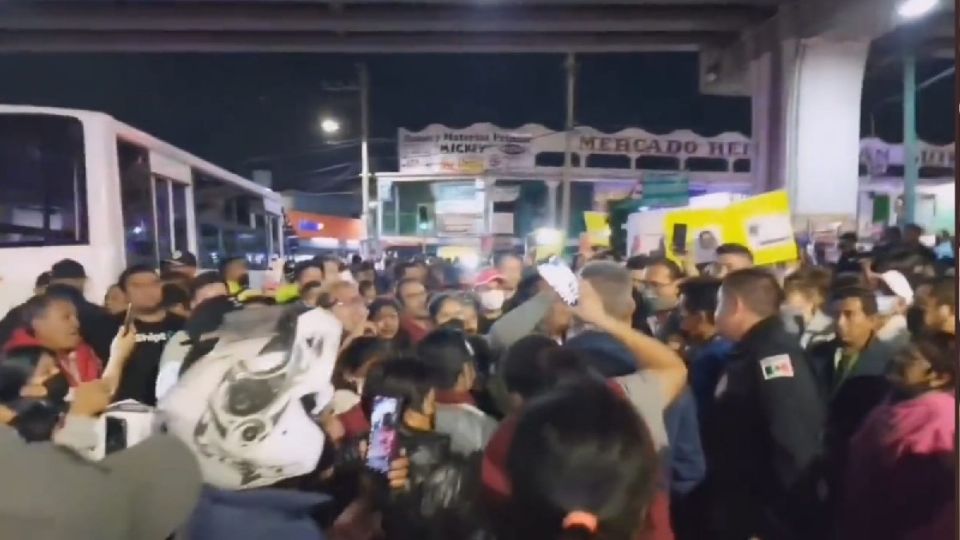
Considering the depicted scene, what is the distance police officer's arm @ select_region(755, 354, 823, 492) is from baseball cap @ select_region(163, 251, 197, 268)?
515 centimetres

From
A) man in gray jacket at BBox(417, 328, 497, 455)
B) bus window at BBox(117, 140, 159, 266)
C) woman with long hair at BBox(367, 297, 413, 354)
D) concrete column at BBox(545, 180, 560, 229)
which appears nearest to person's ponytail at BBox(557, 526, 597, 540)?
man in gray jacket at BBox(417, 328, 497, 455)

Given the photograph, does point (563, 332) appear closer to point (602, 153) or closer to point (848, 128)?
point (848, 128)

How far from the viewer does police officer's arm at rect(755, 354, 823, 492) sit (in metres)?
3.67

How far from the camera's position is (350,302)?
5.56 metres

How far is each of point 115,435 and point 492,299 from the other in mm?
4534

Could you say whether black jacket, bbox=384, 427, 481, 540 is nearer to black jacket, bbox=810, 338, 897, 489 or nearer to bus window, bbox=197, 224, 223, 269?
black jacket, bbox=810, 338, 897, 489

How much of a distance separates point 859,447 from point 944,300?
79 cm

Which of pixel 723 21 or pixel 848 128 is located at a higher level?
pixel 723 21

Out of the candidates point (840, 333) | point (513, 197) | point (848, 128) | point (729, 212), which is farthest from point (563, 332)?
point (513, 197)

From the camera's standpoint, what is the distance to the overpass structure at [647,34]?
36.9ft

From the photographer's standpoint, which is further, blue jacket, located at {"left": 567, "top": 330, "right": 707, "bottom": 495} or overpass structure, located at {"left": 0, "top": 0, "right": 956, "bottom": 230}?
overpass structure, located at {"left": 0, "top": 0, "right": 956, "bottom": 230}

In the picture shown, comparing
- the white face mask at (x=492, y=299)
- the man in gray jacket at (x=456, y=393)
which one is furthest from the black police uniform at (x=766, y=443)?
the white face mask at (x=492, y=299)

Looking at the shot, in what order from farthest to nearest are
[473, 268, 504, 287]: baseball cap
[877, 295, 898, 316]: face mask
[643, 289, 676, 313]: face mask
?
[473, 268, 504, 287]: baseball cap < [643, 289, 676, 313]: face mask < [877, 295, 898, 316]: face mask

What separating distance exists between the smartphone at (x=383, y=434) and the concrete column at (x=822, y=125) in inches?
354
